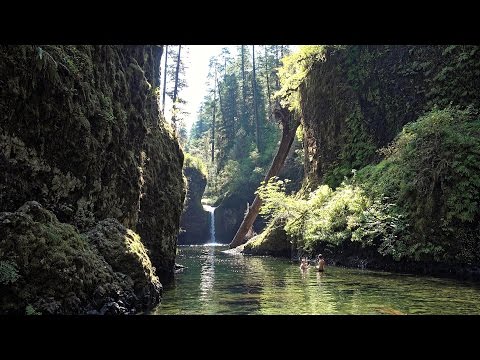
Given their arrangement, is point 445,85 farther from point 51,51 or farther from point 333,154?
point 51,51

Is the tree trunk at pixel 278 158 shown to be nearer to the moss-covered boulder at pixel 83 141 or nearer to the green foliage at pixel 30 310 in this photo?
the moss-covered boulder at pixel 83 141

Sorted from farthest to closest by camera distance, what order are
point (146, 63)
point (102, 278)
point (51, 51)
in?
1. point (146, 63)
2. point (51, 51)
3. point (102, 278)

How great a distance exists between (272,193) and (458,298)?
1525cm

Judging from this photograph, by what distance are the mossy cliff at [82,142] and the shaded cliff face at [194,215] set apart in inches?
1055

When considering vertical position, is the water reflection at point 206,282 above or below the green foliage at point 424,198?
below

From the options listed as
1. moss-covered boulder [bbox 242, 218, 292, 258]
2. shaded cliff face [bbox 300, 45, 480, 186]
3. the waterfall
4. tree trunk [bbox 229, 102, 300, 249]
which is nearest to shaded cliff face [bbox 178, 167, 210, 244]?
the waterfall

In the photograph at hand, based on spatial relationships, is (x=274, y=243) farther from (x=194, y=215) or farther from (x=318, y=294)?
(x=194, y=215)

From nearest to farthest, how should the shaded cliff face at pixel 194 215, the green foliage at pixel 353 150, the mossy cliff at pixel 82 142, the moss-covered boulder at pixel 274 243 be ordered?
1. the mossy cliff at pixel 82 142
2. the green foliage at pixel 353 150
3. the moss-covered boulder at pixel 274 243
4. the shaded cliff face at pixel 194 215

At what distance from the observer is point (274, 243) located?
25.2 meters

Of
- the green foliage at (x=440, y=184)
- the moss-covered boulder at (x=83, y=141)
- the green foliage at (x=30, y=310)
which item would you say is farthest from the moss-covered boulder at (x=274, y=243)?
the green foliage at (x=30, y=310)

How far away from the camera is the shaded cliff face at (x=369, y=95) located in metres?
19.2

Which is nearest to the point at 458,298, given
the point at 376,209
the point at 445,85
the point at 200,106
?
the point at 376,209

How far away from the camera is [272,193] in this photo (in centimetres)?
2469

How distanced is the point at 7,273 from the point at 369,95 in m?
21.6
